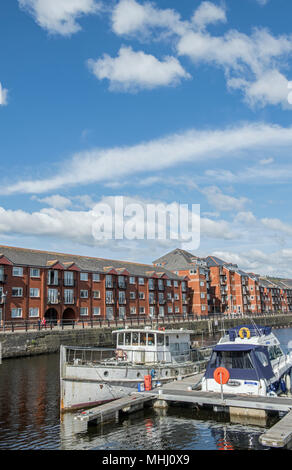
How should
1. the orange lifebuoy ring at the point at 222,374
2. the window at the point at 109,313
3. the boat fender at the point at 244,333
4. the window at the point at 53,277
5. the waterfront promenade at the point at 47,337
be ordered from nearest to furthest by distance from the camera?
the orange lifebuoy ring at the point at 222,374 → the boat fender at the point at 244,333 → the waterfront promenade at the point at 47,337 → the window at the point at 53,277 → the window at the point at 109,313

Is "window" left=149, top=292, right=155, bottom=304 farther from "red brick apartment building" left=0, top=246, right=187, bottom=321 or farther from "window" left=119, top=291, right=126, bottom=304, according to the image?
"window" left=119, top=291, right=126, bottom=304

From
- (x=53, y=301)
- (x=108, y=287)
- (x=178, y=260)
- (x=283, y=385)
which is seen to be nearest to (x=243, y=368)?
(x=283, y=385)

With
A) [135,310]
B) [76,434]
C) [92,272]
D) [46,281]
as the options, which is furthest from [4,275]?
[76,434]

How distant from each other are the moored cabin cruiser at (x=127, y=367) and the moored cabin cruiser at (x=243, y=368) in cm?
448

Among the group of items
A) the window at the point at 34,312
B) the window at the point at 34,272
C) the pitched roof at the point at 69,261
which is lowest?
the window at the point at 34,312

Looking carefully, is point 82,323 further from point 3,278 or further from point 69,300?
point 3,278

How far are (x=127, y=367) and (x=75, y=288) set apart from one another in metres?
40.0

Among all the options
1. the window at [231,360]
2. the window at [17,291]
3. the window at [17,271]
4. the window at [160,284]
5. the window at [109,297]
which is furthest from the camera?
the window at [160,284]

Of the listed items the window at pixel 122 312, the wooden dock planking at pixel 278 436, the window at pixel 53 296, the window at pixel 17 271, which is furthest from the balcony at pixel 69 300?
the wooden dock planking at pixel 278 436

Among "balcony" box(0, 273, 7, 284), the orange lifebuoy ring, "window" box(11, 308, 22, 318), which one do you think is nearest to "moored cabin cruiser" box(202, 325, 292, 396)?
the orange lifebuoy ring

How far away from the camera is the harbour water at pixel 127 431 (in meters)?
15.3

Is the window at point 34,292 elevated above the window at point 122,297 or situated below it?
above

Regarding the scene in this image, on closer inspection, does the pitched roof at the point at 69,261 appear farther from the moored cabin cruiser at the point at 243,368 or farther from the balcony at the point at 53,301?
the moored cabin cruiser at the point at 243,368

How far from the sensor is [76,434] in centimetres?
1683
